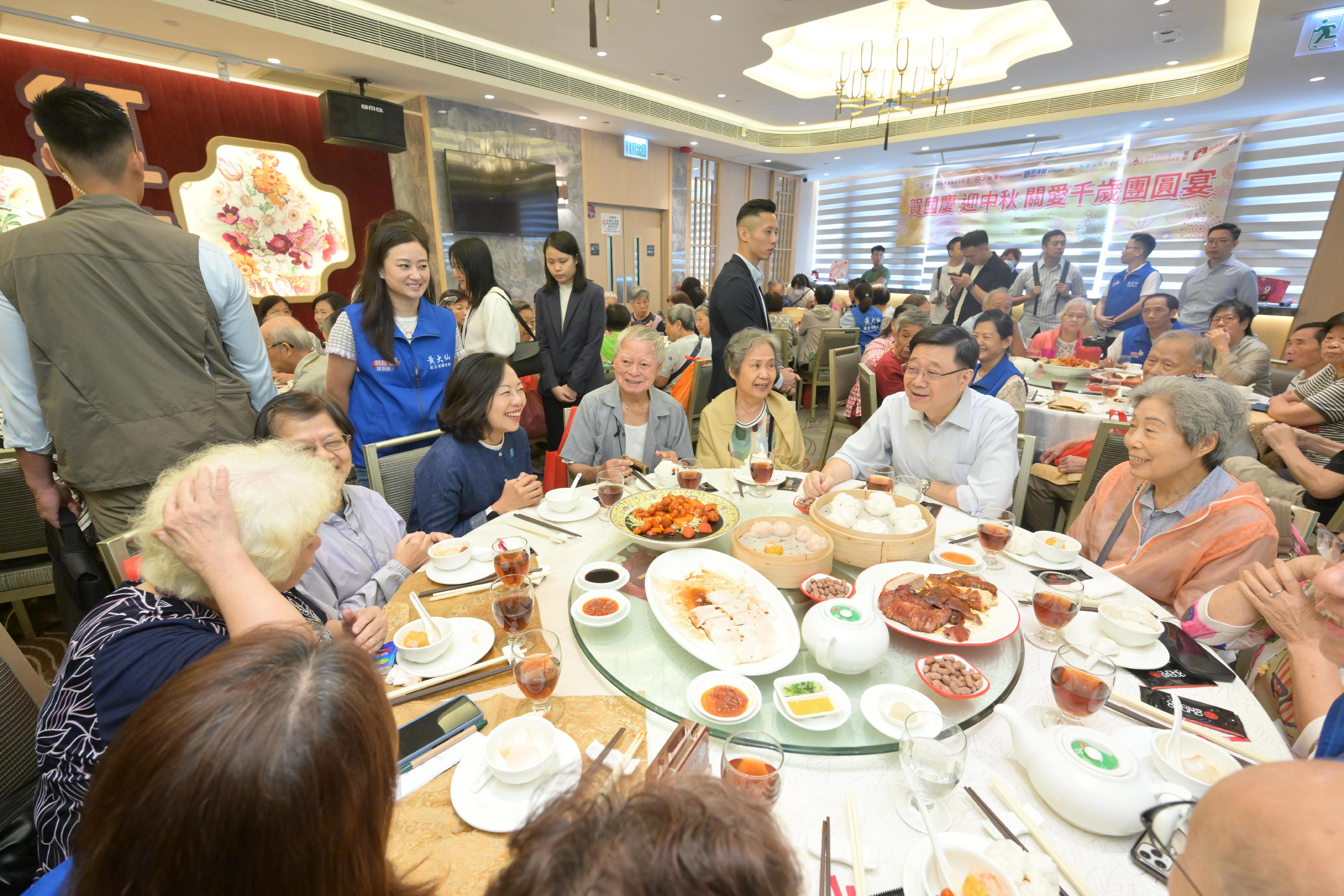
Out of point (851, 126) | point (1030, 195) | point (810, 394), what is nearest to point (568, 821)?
point (810, 394)

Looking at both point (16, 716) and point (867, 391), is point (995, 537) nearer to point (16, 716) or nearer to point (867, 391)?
point (16, 716)

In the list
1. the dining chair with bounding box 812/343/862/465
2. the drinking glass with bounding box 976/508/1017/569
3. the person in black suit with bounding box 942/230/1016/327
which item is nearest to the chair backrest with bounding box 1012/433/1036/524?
the drinking glass with bounding box 976/508/1017/569

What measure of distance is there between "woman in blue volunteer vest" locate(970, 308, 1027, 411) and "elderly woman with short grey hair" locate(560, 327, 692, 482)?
77.0 inches

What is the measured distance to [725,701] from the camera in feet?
3.51

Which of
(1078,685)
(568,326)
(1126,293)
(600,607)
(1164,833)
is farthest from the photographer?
(1126,293)

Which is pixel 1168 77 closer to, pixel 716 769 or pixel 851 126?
pixel 851 126

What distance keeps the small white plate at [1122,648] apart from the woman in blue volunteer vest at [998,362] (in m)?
2.29

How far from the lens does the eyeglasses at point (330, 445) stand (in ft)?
5.55

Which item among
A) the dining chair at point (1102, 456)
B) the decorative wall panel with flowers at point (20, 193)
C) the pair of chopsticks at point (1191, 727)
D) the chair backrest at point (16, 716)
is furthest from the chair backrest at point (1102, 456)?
the decorative wall panel with flowers at point (20, 193)

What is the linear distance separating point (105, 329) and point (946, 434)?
313 centimetres

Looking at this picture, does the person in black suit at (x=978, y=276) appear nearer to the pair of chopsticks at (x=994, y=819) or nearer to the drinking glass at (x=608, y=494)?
the drinking glass at (x=608, y=494)

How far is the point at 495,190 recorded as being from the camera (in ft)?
23.5

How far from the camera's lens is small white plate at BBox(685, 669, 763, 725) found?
1032 millimetres

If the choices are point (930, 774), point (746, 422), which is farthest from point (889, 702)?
point (746, 422)
